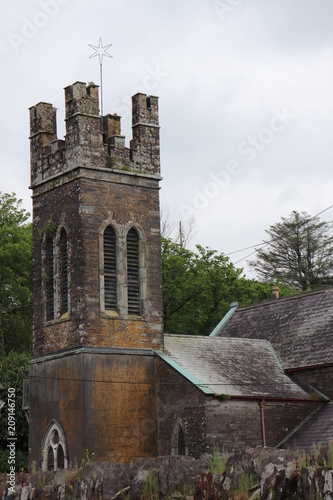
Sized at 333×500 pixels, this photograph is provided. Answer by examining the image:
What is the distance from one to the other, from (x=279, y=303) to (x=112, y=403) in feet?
29.5

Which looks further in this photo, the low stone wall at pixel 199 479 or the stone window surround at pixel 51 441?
the stone window surround at pixel 51 441

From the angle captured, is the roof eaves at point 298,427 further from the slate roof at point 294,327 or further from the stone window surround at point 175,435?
the stone window surround at point 175,435

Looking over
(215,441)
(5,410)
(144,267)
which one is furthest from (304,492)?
(5,410)

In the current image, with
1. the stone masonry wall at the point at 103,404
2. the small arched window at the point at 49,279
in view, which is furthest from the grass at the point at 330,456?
the small arched window at the point at 49,279

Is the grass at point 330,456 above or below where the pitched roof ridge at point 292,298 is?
below

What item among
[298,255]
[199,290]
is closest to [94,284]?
[199,290]

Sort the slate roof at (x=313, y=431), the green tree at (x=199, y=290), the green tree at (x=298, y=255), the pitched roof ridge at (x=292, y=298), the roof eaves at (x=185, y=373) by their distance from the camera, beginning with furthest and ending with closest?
1. the green tree at (x=298, y=255)
2. the green tree at (x=199, y=290)
3. the pitched roof ridge at (x=292, y=298)
4. the slate roof at (x=313, y=431)
5. the roof eaves at (x=185, y=373)

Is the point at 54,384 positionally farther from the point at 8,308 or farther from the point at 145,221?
the point at 8,308

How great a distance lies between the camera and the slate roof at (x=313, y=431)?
27.5m

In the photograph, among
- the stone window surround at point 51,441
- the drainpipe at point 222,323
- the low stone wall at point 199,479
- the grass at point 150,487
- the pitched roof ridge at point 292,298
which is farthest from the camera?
the drainpipe at point 222,323

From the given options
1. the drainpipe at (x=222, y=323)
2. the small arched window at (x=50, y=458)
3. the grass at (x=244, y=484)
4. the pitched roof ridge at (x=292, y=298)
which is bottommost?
the grass at (x=244, y=484)

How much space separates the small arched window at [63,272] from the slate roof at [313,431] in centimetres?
819

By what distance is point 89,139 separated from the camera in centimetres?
3019

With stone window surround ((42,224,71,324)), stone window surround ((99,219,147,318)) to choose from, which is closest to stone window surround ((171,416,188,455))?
stone window surround ((99,219,147,318))
